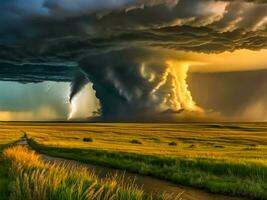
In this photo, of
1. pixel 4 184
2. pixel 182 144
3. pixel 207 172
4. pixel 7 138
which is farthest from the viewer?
pixel 7 138

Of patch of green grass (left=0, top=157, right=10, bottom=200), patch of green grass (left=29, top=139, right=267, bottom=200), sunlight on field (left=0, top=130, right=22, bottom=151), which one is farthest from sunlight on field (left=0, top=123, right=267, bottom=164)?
patch of green grass (left=0, top=157, right=10, bottom=200)

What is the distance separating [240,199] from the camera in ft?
86.1

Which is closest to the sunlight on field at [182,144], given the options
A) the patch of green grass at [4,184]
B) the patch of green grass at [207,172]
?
the patch of green grass at [207,172]

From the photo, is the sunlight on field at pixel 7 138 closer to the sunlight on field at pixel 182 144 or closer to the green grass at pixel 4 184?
the sunlight on field at pixel 182 144

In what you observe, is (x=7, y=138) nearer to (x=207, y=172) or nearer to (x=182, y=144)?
(x=182, y=144)

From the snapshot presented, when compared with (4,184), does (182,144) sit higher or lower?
lower

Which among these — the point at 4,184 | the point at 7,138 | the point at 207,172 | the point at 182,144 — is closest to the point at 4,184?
the point at 4,184

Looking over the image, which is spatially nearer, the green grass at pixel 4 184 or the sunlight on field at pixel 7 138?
the green grass at pixel 4 184

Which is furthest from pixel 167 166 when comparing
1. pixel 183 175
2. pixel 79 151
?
pixel 79 151

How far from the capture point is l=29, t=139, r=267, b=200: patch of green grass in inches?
1097

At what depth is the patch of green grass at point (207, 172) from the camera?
1097 inches

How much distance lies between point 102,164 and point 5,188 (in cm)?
2551

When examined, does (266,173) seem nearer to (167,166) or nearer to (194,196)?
(194,196)

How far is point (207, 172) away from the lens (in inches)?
1377
